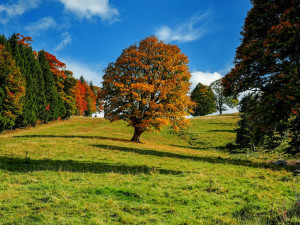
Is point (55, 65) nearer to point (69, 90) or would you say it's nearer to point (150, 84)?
point (69, 90)

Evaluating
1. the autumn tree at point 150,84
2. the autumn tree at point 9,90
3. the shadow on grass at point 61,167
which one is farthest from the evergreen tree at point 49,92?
the shadow on grass at point 61,167

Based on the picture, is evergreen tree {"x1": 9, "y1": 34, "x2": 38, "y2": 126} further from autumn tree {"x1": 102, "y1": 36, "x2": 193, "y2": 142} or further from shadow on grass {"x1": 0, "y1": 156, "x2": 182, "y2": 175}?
shadow on grass {"x1": 0, "y1": 156, "x2": 182, "y2": 175}

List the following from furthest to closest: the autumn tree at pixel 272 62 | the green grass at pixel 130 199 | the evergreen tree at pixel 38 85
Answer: the evergreen tree at pixel 38 85, the autumn tree at pixel 272 62, the green grass at pixel 130 199

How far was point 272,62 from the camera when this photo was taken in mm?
13922

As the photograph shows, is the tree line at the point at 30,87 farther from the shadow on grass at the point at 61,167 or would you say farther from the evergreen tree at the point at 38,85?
the shadow on grass at the point at 61,167

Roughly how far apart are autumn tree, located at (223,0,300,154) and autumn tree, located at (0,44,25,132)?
3905cm

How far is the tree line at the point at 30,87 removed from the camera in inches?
1515

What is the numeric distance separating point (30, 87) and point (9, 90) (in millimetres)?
8410

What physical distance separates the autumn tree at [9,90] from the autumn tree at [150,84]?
20.8 metres

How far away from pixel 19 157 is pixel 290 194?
18181 mm

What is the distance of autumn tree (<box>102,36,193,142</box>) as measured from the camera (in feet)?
94.7

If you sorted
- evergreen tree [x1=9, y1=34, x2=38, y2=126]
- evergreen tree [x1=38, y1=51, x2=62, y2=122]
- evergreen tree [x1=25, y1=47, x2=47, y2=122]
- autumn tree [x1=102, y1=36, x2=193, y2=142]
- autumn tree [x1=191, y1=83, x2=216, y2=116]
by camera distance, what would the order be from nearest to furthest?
autumn tree [x1=102, y1=36, x2=193, y2=142], evergreen tree [x1=9, y1=34, x2=38, y2=126], evergreen tree [x1=25, y1=47, x2=47, y2=122], evergreen tree [x1=38, y1=51, x2=62, y2=122], autumn tree [x1=191, y1=83, x2=216, y2=116]

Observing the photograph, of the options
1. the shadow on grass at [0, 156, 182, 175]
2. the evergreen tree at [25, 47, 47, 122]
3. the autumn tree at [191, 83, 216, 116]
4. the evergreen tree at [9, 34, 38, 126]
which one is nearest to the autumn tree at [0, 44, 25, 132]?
the evergreen tree at [9, 34, 38, 126]

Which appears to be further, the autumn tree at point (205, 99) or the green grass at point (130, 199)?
the autumn tree at point (205, 99)
